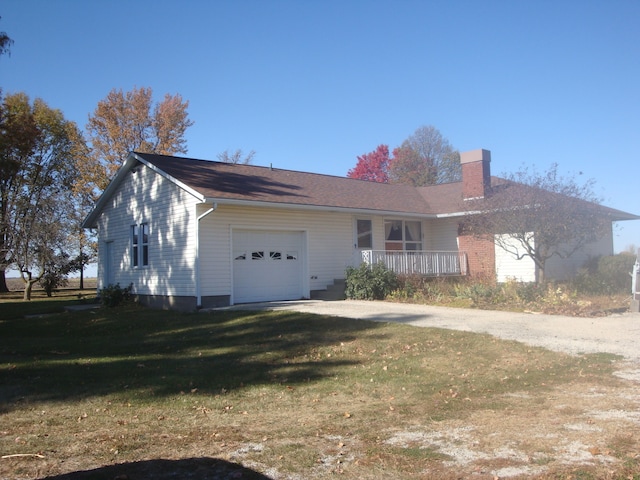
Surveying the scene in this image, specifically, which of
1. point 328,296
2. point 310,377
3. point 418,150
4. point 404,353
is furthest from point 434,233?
point 418,150

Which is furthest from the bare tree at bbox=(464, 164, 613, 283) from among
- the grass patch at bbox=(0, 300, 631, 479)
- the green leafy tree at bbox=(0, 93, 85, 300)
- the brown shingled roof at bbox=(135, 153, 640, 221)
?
the green leafy tree at bbox=(0, 93, 85, 300)

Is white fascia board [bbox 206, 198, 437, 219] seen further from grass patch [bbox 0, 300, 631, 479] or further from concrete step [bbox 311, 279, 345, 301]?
grass patch [bbox 0, 300, 631, 479]

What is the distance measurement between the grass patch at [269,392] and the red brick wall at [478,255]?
11.5 m

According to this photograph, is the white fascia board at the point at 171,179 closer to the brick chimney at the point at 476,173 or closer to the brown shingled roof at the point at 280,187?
the brown shingled roof at the point at 280,187

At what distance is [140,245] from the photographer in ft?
65.9

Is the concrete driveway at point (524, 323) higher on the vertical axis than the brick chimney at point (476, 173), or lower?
lower

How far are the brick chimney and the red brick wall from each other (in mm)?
1763

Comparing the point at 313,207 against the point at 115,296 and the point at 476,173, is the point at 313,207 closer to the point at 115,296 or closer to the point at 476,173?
the point at 115,296

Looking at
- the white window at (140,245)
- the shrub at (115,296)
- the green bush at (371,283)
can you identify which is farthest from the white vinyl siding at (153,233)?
the green bush at (371,283)

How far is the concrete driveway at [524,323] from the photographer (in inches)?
395

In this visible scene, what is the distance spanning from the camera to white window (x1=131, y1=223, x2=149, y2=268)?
65.1ft

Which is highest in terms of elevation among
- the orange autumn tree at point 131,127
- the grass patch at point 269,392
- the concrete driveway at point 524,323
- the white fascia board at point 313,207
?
the orange autumn tree at point 131,127

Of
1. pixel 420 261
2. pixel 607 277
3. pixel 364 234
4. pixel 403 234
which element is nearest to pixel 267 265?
pixel 364 234

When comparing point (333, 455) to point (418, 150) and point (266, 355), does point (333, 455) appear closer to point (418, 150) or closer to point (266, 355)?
point (266, 355)
